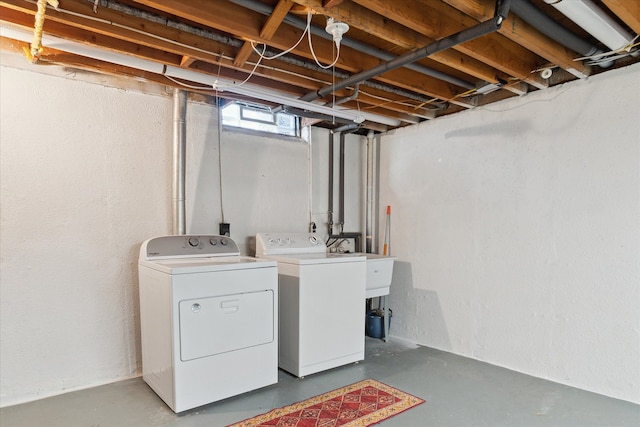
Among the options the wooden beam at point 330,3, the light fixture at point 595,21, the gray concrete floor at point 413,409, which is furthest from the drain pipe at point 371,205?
the wooden beam at point 330,3

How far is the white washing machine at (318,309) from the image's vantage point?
301 centimetres

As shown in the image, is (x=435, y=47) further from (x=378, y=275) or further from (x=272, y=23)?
(x=378, y=275)

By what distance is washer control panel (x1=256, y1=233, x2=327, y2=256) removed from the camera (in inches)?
136

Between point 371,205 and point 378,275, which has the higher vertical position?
point 371,205

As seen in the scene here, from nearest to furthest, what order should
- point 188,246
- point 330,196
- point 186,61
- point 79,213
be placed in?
1. point 186,61
2. point 79,213
3. point 188,246
4. point 330,196

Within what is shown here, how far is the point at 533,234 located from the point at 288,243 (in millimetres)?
2093

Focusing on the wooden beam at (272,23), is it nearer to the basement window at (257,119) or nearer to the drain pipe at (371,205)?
the basement window at (257,119)

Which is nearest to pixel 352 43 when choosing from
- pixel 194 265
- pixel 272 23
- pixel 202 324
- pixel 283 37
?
pixel 283 37

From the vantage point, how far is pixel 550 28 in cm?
221

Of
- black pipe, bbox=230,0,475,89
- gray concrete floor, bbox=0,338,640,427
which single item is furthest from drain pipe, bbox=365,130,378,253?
gray concrete floor, bbox=0,338,640,427

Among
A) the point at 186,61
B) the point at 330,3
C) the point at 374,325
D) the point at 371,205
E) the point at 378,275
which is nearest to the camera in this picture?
the point at 330,3

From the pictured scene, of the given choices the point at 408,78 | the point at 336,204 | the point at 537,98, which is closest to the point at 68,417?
the point at 336,204

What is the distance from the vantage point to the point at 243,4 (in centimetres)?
196

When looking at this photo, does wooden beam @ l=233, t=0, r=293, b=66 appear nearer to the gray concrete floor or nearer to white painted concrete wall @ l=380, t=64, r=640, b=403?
white painted concrete wall @ l=380, t=64, r=640, b=403
